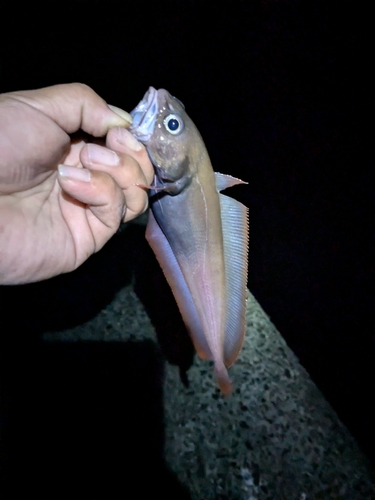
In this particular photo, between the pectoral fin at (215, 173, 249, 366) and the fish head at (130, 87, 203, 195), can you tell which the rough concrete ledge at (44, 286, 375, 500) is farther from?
the fish head at (130, 87, 203, 195)

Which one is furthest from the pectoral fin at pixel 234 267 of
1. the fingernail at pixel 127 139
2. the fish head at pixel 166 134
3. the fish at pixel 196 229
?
the fingernail at pixel 127 139

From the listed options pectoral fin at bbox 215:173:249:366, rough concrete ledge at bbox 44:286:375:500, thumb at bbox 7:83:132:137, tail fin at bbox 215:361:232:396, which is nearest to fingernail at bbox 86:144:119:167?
thumb at bbox 7:83:132:137

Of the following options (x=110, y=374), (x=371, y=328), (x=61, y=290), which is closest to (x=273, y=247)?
(x=371, y=328)

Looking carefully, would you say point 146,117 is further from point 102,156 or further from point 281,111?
point 281,111

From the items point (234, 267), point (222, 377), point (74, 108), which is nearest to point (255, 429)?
point (222, 377)

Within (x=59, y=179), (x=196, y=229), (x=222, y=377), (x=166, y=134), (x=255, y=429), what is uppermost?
(x=166, y=134)

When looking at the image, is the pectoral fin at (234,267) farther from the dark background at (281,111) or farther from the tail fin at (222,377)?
the dark background at (281,111)
